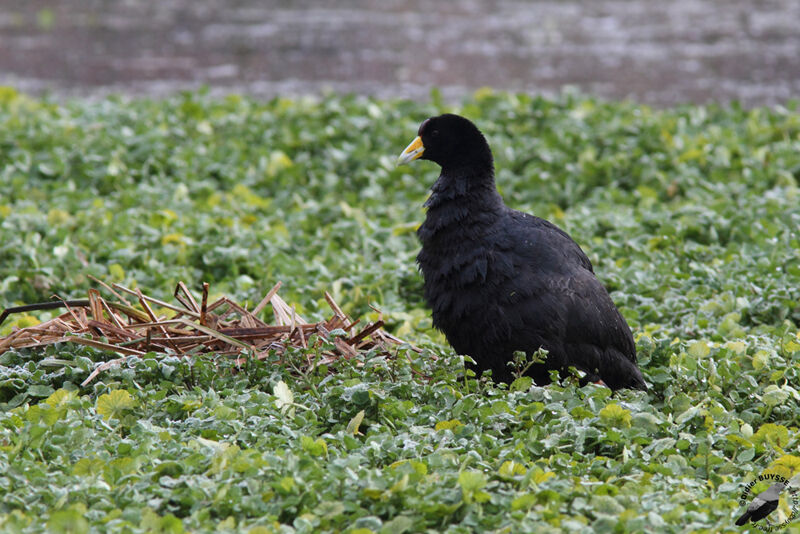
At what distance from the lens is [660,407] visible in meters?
4.23

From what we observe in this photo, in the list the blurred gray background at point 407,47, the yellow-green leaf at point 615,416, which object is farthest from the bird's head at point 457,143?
the blurred gray background at point 407,47

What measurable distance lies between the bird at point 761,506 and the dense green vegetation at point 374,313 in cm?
4

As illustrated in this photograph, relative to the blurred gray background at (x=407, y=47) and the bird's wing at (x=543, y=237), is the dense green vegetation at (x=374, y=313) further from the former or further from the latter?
the blurred gray background at (x=407, y=47)

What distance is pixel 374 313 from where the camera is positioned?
5453 mm

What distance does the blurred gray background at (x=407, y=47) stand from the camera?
A: 1208cm

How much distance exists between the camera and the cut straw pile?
170 inches

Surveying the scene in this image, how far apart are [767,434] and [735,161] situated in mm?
4205

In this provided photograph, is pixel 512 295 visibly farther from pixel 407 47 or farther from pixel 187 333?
pixel 407 47

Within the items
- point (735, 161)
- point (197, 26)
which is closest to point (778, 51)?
point (735, 161)

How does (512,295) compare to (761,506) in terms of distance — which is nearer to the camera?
(761,506)

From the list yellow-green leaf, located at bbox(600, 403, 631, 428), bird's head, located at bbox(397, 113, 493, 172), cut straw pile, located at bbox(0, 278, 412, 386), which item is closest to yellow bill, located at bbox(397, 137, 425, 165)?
bird's head, located at bbox(397, 113, 493, 172)

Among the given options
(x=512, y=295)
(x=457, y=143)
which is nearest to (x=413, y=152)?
(x=457, y=143)
